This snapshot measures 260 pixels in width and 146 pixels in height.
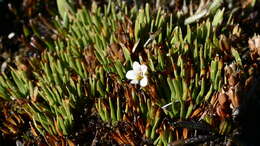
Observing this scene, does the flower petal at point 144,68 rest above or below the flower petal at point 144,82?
above

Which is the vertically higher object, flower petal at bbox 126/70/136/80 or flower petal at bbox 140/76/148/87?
flower petal at bbox 126/70/136/80

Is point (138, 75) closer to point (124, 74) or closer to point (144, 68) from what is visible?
point (144, 68)

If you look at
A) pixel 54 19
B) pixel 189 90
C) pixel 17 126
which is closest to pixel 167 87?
pixel 189 90

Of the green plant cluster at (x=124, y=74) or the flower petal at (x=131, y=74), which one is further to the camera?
the flower petal at (x=131, y=74)

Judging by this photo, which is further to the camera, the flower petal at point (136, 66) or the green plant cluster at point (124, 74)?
the flower petal at point (136, 66)

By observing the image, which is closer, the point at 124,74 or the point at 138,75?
the point at 138,75

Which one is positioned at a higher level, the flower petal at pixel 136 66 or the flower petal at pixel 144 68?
the flower petal at pixel 136 66

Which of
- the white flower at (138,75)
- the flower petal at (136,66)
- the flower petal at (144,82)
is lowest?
the flower petal at (144,82)

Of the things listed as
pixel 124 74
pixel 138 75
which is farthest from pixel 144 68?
pixel 124 74

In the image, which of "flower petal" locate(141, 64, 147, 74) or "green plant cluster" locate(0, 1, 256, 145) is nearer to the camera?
"green plant cluster" locate(0, 1, 256, 145)
